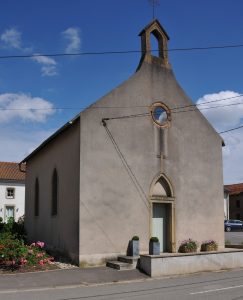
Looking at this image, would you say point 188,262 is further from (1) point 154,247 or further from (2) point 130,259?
(2) point 130,259

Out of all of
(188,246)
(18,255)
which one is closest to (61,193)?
(18,255)

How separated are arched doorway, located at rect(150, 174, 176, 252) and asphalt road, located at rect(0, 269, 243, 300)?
14.6ft

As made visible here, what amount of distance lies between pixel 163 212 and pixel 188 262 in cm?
352

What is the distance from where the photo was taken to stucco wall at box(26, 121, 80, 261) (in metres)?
17.4

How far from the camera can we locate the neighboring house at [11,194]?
170 feet

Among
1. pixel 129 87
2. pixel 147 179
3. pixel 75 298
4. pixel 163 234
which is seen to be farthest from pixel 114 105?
pixel 75 298

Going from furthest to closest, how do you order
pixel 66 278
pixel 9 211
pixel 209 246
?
pixel 9 211, pixel 209 246, pixel 66 278

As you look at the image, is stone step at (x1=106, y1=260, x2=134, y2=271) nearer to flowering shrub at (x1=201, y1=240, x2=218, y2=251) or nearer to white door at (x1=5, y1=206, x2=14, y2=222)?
flowering shrub at (x1=201, y1=240, x2=218, y2=251)

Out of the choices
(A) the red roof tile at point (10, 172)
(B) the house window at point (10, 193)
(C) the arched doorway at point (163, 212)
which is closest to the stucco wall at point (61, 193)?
(C) the arched doorway at point (163, 212)

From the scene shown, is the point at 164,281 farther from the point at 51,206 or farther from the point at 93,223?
the point at 51,206

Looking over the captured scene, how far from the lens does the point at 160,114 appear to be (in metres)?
20.1

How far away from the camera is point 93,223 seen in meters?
17.1

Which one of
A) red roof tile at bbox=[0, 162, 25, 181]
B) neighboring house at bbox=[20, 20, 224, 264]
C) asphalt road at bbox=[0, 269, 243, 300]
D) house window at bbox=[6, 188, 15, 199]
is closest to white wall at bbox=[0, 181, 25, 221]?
house window at bbox=[6, 188, 15, 199]

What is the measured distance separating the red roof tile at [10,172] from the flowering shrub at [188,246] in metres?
36.8
